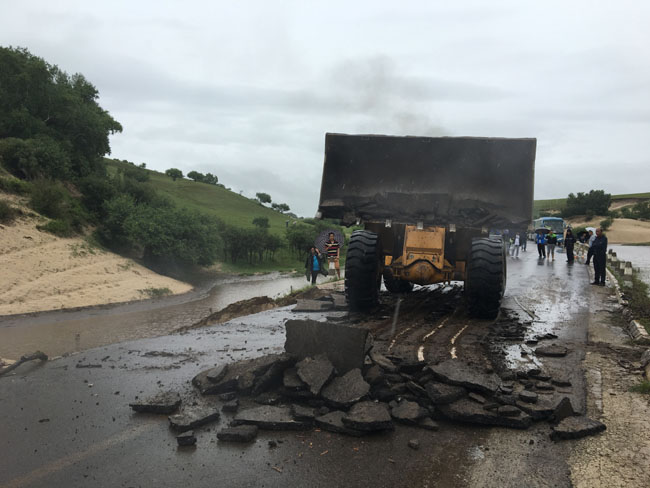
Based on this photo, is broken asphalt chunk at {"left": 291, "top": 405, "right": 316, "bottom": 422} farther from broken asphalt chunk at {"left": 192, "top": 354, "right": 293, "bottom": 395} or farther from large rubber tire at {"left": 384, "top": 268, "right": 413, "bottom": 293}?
large rubber tire at {"left": 384, "top": 268, "right": 413, "bottom": 293}

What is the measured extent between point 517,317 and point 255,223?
2309 inches

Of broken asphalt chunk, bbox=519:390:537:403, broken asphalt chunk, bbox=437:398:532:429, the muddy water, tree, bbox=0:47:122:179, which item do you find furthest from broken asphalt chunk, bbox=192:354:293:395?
tree, bbox=0:47:122:179

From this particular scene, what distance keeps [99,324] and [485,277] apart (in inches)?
566

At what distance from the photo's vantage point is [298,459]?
4.47m

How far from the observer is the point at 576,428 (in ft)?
15.8

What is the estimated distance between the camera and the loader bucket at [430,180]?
34.6 feet

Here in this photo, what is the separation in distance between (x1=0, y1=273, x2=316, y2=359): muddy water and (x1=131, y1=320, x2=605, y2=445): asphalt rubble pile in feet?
28.0

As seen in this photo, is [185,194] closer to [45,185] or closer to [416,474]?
[45,185]

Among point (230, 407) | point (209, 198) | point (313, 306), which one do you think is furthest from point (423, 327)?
point (209, 198)

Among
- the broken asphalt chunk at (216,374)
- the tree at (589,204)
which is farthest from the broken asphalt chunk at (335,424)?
the tree at (589,204)

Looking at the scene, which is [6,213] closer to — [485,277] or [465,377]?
[485,277]

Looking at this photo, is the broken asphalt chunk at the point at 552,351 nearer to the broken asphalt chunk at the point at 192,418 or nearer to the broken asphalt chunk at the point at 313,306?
the broken asphalt chunk at the point at 192,418

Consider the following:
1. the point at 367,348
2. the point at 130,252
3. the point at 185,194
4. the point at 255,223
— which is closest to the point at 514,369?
the point at 367,348

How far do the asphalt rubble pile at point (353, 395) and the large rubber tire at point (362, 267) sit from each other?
12.7ft
